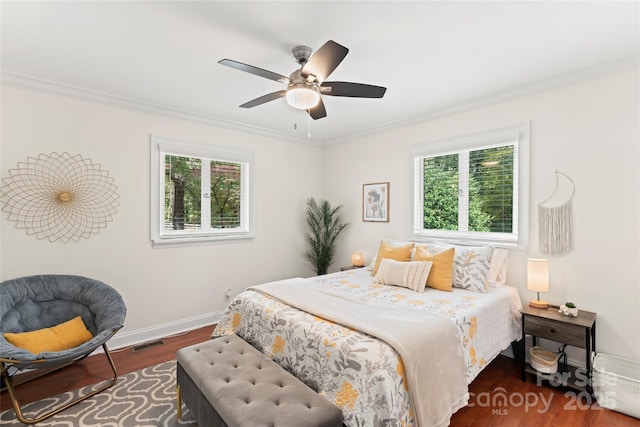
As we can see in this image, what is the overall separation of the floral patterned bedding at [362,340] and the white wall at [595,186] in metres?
0.53

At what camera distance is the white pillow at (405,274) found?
2.81m

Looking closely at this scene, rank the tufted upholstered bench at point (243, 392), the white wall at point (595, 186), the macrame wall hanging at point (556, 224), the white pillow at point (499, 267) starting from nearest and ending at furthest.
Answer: the tufted upholstered bench at point (243, 392), the white wall at point (595, 186), the macrame wall hanging at point (556, 224), the white pillow at point (499, 267)

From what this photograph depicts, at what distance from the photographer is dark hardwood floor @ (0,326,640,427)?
81.8 inches

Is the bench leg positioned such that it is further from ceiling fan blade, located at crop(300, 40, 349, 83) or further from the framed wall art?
the framed wall art

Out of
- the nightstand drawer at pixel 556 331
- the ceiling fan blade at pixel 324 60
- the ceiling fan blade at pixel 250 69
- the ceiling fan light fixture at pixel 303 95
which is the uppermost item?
the ceiling fan blade at pixel 324 60

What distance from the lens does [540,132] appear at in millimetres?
2816

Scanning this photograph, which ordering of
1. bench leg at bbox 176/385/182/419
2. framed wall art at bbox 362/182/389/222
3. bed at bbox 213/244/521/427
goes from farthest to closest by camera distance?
framed wall art at bbox 362/182/389/222 → bench leg at bbox 176/385/182/419 → bed at bbox 213/244/521/427

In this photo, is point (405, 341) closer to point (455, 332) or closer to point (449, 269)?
point (455, 332)

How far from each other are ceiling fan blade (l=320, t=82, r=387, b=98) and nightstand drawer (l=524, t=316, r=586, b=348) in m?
2.20

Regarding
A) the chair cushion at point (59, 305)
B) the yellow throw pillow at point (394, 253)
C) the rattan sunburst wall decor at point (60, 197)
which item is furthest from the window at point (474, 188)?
the rattan sunburst wall decor at point (60, 197)

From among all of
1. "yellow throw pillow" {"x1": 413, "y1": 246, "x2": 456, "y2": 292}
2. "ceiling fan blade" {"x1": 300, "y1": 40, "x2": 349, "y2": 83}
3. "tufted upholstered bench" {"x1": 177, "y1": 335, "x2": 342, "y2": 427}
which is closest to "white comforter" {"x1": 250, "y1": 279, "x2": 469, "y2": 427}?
"tufted upholstered bench" {"x1": 177, "y1": 335, "x2": 342, "y2": 427}

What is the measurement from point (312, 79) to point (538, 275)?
2446mm

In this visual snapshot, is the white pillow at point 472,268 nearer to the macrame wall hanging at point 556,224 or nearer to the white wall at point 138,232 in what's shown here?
the macrame wall hanging at point 556,224

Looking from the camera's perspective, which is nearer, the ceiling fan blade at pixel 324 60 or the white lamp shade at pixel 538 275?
the ceiling fan blade at pixel 324 60
